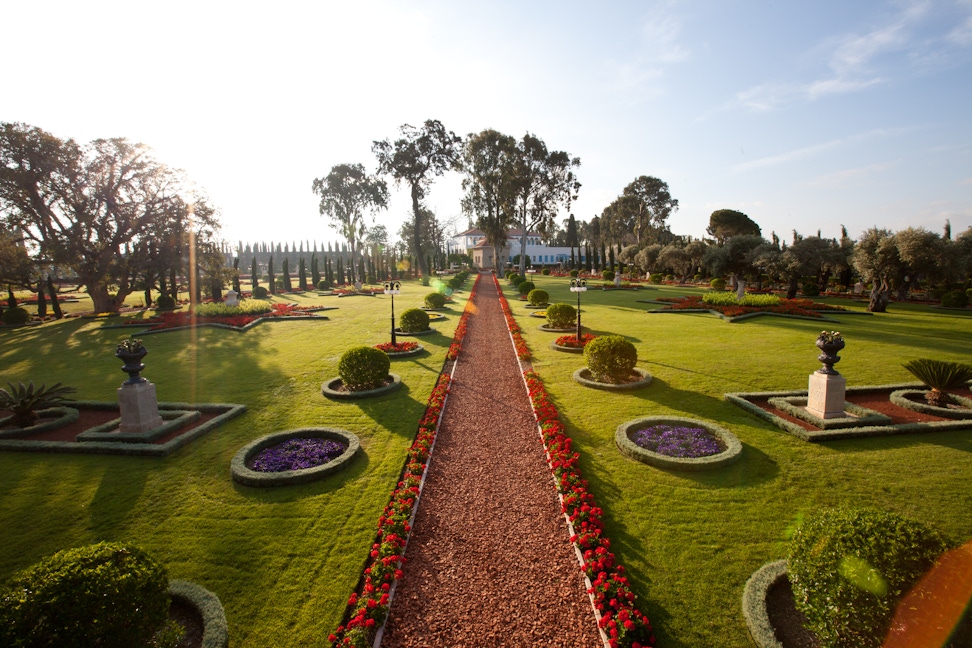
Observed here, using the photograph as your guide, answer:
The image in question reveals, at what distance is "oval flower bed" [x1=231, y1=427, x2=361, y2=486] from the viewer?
7.23 metres

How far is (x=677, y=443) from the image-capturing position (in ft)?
27.2

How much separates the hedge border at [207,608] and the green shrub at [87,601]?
601 millimetres

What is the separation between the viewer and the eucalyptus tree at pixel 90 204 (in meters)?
26.2

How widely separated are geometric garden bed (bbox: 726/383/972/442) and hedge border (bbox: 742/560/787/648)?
14.8ft

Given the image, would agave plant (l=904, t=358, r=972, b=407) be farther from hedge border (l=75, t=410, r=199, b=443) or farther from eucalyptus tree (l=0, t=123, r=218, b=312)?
eucalyptus tree (l=0, t=123, r=218, b=312)

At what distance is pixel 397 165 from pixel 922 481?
2151 inches

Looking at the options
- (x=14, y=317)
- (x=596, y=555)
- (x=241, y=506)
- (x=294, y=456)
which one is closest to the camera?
(x=596, y=555)

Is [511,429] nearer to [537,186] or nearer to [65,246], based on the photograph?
[65,246]

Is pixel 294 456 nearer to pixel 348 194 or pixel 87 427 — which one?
pixel 87 427

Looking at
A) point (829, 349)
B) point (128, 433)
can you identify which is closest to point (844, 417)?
point (829, 349)

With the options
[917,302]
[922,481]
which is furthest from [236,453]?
[917,302]

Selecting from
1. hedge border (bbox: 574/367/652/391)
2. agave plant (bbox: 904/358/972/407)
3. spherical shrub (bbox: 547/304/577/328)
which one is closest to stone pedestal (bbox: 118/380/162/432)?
hedge border (bbox: 574/367/652/391)

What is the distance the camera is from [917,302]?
103ft

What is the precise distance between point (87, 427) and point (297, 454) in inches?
224
